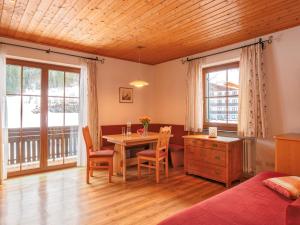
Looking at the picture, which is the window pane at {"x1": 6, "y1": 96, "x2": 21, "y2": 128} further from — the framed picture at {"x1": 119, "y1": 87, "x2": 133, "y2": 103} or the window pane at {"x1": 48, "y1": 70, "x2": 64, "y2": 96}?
the framed picture at {"x1": 119, "y1": 87, "x2": 133, "y2": 103}

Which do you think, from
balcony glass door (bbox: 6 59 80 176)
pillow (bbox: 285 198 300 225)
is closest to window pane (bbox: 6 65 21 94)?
balcony glass door (bbox: 6 59 80 176)

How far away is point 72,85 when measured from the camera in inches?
178

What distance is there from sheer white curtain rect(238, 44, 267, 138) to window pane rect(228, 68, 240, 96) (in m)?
0.28

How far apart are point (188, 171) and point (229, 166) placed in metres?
0.87

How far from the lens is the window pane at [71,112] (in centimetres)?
443

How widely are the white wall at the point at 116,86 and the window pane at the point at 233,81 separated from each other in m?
2.31

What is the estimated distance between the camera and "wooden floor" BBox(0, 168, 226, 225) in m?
2.33

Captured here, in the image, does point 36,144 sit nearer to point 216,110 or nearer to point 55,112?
point 55,112

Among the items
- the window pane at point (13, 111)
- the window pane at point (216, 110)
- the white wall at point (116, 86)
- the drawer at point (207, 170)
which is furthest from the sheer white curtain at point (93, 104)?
the window pane at point (216, 110)

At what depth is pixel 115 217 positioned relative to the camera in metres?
2.33

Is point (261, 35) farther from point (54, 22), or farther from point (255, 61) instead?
point (54, 22)

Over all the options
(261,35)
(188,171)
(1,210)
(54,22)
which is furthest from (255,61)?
(1,210)

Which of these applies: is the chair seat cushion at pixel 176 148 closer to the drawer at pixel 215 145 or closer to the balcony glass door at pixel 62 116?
the drawer at pixel 215 145

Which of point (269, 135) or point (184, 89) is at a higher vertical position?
point (184, 89)
